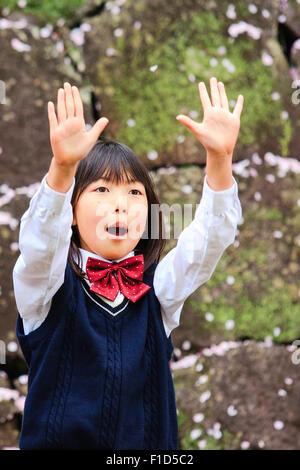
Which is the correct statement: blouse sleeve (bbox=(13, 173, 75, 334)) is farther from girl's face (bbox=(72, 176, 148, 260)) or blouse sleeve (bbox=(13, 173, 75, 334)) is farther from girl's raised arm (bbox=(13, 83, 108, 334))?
girl's face (bbox=(72, 176, 148, 260))

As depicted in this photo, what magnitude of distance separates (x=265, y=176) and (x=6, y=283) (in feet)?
4.83

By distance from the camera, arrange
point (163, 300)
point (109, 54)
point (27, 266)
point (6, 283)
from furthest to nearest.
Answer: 1. point (109, 54)
2. point (6, 283)
3. point (163, 300)
4. point (27, 266)

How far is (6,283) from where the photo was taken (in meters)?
2.79

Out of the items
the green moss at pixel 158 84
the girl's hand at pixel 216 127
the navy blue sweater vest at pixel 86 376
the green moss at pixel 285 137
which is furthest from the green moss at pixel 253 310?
the girl's hand at pixel 216 127

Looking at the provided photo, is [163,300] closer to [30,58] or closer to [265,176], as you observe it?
[265,176]

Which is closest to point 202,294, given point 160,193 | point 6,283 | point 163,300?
point 160,193

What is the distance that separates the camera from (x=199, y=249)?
162 cm

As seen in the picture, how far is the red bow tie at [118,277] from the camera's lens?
5.45ft

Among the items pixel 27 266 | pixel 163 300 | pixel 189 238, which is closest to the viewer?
pixel 27 266

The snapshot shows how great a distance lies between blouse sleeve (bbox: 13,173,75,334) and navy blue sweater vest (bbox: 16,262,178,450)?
0.08 metres

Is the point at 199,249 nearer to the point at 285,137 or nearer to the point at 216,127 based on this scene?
the point at 216,127

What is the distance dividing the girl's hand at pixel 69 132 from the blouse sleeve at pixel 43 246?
88 millimetres

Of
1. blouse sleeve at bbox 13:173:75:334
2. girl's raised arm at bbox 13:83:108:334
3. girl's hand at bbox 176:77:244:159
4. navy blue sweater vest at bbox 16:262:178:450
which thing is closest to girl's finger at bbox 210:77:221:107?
girl's hand at bbox 176:77:244:159

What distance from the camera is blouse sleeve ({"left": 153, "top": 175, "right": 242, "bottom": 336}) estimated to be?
5.16ft
